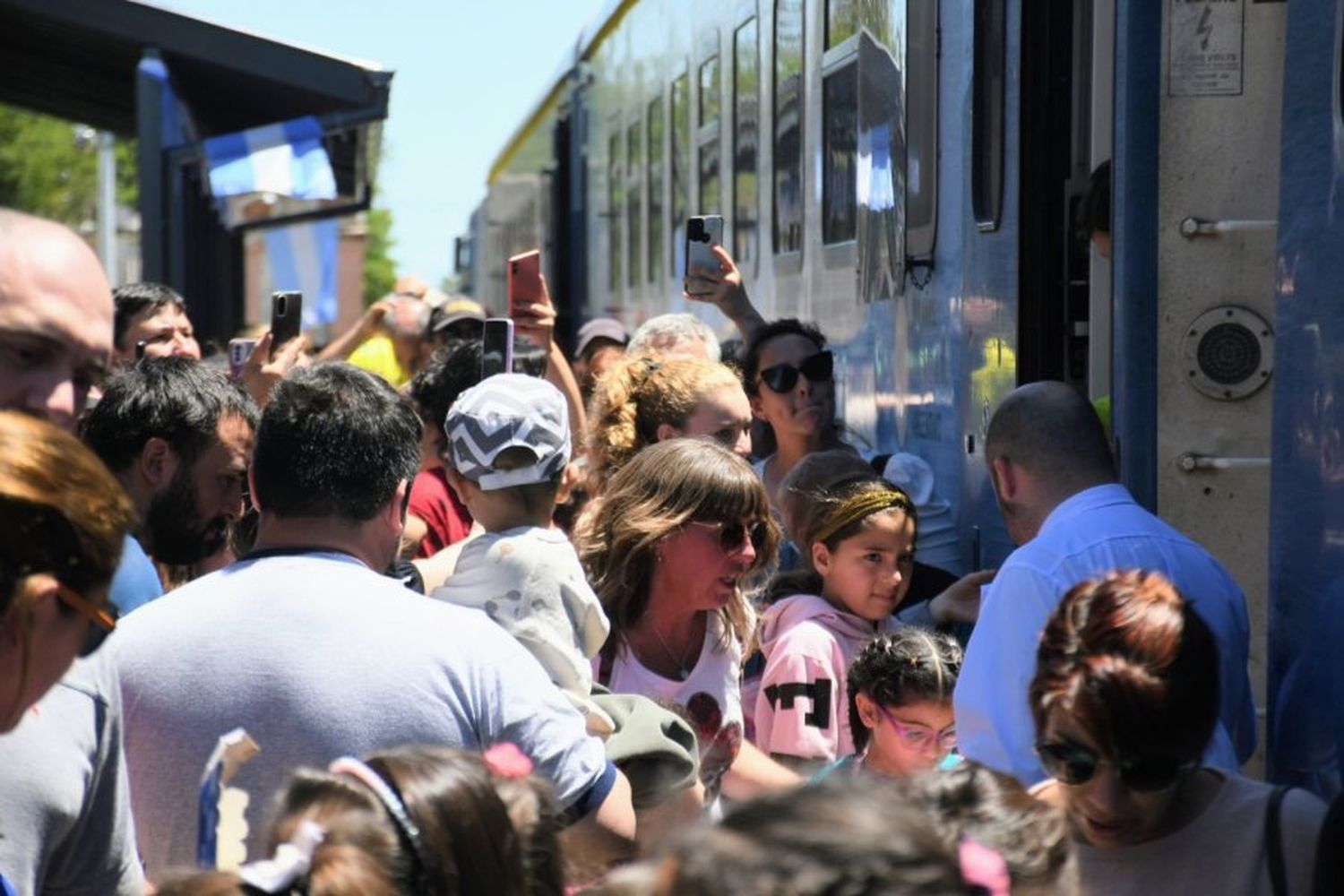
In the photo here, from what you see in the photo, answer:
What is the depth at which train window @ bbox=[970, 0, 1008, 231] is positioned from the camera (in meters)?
4.82

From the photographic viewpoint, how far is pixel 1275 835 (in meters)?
2.59

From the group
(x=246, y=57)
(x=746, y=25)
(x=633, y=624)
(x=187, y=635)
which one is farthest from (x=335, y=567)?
(x=246, y=57)

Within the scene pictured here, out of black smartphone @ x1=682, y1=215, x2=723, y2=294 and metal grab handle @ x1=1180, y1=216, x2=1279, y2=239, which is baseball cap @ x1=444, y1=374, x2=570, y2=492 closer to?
metal grab handle @ x1=1180, y1=216, x2=1279, y2=239

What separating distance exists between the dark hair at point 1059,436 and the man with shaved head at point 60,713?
70.4 inches

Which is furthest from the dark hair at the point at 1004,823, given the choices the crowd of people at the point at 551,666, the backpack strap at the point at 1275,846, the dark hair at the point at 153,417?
the dark hair at the point at 153,417

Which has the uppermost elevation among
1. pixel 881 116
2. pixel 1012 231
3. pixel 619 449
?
pixel 881 116

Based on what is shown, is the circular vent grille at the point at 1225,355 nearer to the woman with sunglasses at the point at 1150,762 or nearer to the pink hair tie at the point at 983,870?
the woman with sunglasses at the point at 1150,762

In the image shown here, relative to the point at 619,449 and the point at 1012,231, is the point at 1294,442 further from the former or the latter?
the point at 619,449

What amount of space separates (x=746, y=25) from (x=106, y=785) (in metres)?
6.00

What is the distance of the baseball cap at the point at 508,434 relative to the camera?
3.62 meters

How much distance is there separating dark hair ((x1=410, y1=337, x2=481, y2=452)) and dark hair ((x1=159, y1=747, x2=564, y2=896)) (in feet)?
10.7

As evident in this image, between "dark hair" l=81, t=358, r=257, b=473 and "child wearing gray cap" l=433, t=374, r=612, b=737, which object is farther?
"dark hair" l=81, t=358, r=257, b=473

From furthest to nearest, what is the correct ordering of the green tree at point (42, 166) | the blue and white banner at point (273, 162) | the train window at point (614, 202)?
the green tree at point (42, 166) < the train window at point (614, 202) < the blue and white banner at point (273, 162)

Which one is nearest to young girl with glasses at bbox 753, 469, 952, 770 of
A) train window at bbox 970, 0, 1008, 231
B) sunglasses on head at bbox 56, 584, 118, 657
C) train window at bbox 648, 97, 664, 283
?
train window at bbox 970, 0, 1008, 231
